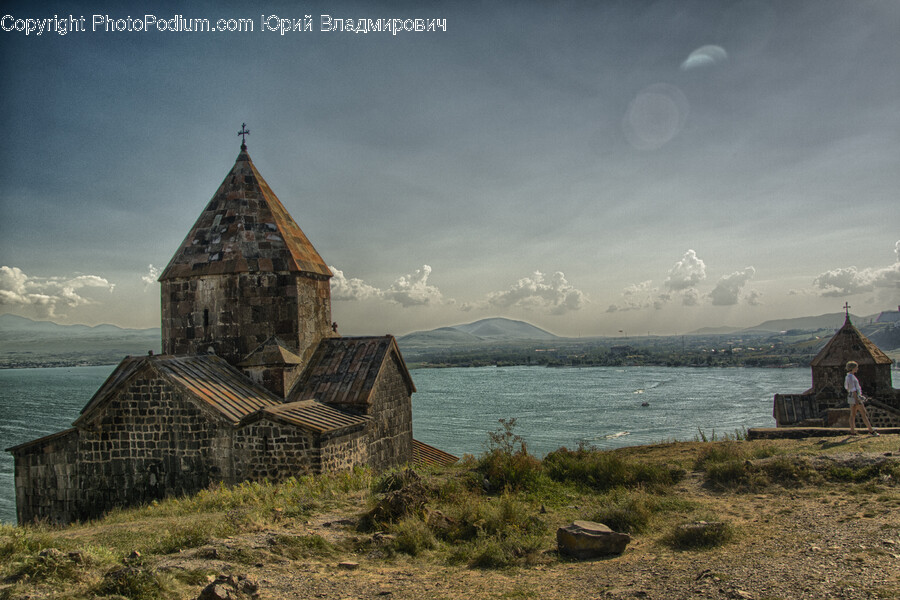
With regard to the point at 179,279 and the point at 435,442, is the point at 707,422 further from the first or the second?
the point at 179,279

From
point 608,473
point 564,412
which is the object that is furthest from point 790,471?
point 564,412

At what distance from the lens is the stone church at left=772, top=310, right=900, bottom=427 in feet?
59.2

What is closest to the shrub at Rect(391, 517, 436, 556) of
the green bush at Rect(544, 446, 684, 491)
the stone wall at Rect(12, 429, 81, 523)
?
the green bush at Rect(544, 446, 684, 491)

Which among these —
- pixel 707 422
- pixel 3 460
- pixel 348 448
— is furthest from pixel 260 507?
pixel 707 422

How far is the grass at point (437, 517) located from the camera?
4.41 m

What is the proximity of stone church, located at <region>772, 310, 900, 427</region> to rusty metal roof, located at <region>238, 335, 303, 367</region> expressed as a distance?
51.9ft

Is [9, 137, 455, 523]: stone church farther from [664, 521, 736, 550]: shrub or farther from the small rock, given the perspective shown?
[664, 521, 736, 550]: shrub

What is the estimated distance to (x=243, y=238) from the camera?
11.2 m

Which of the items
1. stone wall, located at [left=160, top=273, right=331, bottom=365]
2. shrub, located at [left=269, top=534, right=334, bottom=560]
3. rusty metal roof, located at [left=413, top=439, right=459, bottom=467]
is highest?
stone wall, located at [left=160, top=273, right=331, bottom=365]

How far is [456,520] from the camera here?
612 cm

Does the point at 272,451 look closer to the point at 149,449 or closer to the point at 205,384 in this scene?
the point at 205,384

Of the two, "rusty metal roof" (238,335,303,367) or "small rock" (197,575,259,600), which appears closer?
"small rock" (197,575,259,600)

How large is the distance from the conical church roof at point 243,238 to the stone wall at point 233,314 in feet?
0.73

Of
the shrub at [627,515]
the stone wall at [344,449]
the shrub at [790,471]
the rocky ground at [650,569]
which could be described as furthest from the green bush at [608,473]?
the stone wall at [344,449]
